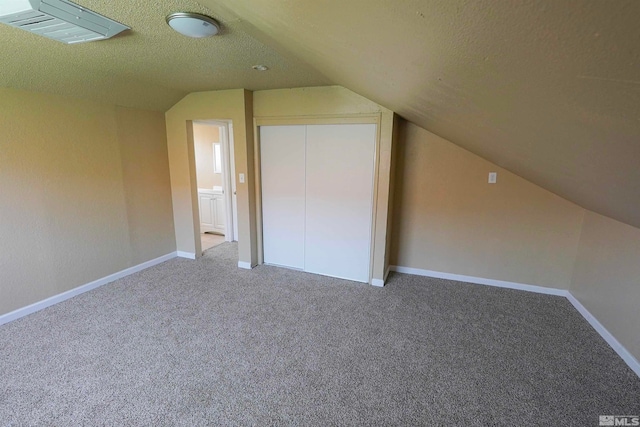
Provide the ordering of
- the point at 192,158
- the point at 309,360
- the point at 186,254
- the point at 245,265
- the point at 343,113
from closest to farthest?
1. the point at 309,360
2. the point at 343,113
3. the point at 245,265
4. the point at 192,158
5. the point at 186,254

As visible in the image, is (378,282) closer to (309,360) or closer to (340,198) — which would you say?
(340,198)

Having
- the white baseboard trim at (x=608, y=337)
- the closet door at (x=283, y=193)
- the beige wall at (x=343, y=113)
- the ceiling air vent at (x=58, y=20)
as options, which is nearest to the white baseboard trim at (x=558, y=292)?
the white baseboard trim at (x=608, y=337)

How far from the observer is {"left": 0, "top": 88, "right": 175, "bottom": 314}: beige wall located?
255cm

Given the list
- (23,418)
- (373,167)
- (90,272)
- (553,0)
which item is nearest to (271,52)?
(373,167)

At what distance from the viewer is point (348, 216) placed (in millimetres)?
3412

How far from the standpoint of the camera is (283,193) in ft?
12.0

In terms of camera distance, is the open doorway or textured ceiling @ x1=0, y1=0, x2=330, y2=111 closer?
textured ceiling @ x1=0, y1=0, x2=330, y2=111

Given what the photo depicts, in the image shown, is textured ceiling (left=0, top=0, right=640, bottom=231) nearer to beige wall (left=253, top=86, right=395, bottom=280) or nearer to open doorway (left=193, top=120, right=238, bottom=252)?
beige wall (left=253, top=86, right=395, bottom=280)

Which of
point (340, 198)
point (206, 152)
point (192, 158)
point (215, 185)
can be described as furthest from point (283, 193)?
point (206, 152)

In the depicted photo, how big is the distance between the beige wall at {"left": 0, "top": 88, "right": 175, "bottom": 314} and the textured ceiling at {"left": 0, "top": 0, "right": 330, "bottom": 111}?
10.0 inches

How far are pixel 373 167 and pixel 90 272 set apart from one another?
10.7ft

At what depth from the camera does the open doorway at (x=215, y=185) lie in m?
4.84

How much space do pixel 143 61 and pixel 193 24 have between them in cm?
104

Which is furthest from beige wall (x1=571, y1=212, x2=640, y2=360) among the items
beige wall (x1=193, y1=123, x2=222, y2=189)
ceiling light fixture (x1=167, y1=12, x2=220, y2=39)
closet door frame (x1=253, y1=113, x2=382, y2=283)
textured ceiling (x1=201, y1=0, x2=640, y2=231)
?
beige wall (x1=193, y1=123, x2=222, y2=189)
